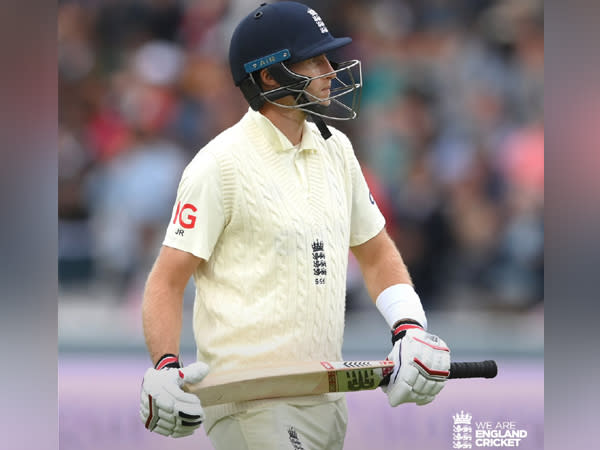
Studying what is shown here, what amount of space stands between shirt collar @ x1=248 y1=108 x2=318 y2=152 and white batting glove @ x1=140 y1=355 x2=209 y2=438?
731 mm

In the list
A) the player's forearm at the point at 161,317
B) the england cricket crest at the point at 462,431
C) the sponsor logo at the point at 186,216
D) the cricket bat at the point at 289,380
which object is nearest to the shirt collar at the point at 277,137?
the sponsor logo at the point at 186,216

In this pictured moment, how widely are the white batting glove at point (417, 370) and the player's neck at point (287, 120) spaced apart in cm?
73

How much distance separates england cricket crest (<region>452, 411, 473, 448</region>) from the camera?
15.2 ft

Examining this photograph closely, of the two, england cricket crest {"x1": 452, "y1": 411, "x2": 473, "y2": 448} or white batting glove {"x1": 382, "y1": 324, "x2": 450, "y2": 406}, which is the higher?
white batting glove {"x1": 382, "y1": 324, "x2": 450, "y2": 406}

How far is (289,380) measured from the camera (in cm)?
269

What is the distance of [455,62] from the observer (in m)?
5.07

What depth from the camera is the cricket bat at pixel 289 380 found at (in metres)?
2.67

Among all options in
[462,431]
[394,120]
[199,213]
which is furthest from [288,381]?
[394,120]

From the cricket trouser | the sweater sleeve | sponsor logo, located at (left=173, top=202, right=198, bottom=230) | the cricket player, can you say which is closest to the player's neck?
the cricket player

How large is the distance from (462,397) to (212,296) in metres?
2.22

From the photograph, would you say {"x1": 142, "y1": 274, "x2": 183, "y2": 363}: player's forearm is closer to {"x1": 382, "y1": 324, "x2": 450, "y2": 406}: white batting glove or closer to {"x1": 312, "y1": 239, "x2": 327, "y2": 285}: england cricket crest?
{"x1": 312, "y1": 239, "x2": 327, "y2": 285}: england cricket crest

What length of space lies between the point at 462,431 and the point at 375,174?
136cm
